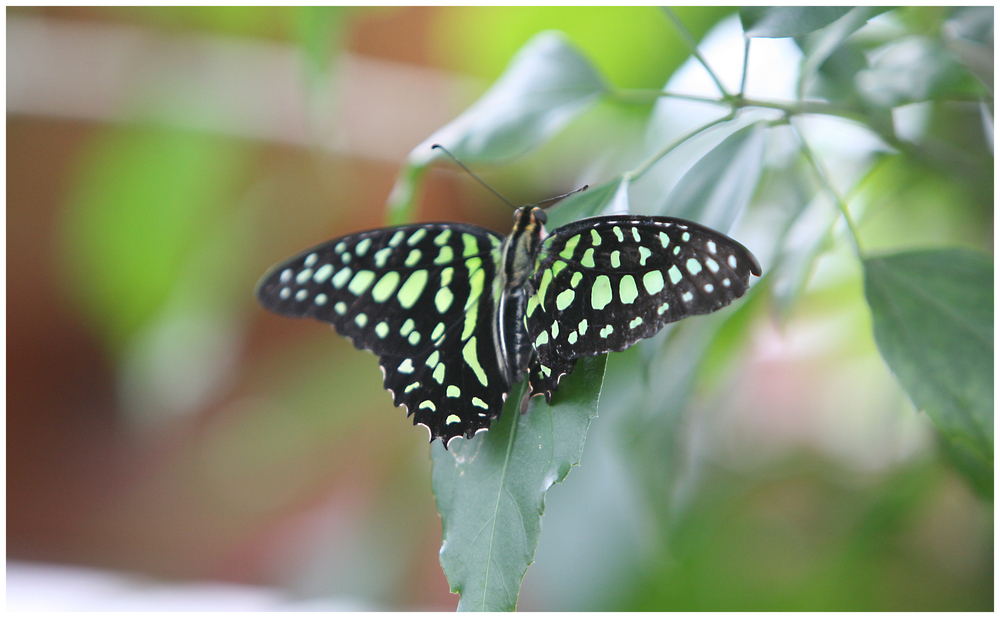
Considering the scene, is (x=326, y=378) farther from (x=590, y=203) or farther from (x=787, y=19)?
(x=787, y=19)

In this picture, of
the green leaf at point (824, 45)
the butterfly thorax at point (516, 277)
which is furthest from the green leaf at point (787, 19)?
the butterfly thorax at point (516, 277)

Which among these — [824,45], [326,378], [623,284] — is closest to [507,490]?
[623,284]

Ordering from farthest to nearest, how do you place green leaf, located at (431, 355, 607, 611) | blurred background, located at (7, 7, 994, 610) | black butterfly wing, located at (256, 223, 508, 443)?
1. blurred background, located at (7, 7, 994, 610)
2. black butterfly wing, located at (256, 223, 508, 443)
3. green leaf, located at (431, 355, 607, 611)

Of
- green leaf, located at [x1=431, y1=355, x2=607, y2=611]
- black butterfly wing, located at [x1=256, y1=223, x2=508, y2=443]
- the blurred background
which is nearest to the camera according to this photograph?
green leaf, located at [x1=431, y1=355, x2=607, y2=611]

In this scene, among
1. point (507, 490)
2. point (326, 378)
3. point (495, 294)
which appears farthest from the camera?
point (326, 378)

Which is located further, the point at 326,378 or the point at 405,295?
the point at 326,378

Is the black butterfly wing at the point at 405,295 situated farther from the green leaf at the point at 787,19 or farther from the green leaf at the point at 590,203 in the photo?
the green leaf at the point at 787,19

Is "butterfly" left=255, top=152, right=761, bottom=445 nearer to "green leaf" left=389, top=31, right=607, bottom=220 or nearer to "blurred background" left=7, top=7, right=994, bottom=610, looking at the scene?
"green leaf" left=389, top=31, right=607, bottom=220

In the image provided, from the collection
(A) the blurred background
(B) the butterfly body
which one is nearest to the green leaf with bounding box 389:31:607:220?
(B) the butterfly body
